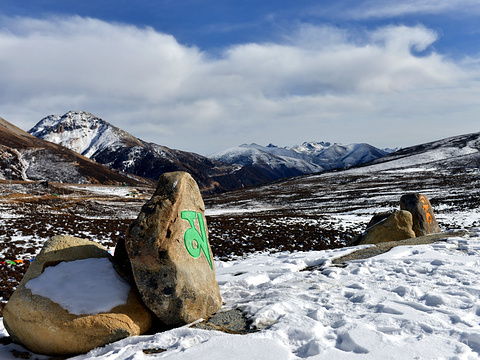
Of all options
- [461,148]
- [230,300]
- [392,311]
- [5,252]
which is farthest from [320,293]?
[461,148]

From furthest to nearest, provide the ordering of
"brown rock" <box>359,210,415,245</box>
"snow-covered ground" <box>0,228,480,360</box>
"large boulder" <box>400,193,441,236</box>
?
"large boulder" <box>400,193,441,236</box>
"brown rock" <box>359,210,415,245</box>
"snow-covered ground" <box>0,228,480,360</box>

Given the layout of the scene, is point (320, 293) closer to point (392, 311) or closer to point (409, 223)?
point (392, 311)

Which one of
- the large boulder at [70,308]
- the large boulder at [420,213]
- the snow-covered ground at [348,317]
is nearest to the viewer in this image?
the snow-covered ground at [348,317]

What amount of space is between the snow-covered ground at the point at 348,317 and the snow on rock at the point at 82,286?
0.77 m

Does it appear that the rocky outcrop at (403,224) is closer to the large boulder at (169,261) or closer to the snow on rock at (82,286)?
the large boulder at (169,261)

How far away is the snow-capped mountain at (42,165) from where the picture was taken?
110069mm

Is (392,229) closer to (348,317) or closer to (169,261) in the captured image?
(348,317)

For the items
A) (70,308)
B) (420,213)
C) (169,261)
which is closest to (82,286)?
(70,308)

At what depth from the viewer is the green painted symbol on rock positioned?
615 centimetres

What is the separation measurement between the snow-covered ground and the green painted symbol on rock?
4.45ft

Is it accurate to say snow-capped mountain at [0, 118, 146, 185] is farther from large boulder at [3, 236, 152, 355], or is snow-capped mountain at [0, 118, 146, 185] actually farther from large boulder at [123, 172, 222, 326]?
large boulder at [123, 172, 222, 326]

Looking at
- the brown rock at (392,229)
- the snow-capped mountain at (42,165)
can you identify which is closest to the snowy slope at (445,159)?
the brown rock at (392,229)

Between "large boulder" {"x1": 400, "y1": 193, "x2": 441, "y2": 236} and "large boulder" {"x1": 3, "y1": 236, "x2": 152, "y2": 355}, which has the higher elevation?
"large boulder" {"x1": 3, "y1": 236, "x2": 152, "y2": 355}

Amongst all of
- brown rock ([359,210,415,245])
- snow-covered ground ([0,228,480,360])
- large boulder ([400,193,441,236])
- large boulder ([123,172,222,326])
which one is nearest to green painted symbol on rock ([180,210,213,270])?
large boulder ([123,172,222,326])
